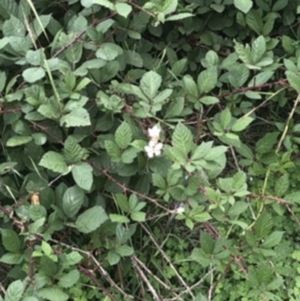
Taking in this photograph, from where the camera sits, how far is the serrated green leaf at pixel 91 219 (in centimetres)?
156

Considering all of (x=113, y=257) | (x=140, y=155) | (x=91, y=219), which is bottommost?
(x=113, y=257)

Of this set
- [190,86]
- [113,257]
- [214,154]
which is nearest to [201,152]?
[214,154]

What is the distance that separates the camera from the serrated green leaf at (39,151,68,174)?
1.49 metres

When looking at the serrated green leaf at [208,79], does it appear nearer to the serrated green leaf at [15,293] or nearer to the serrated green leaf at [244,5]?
the serrated green leaf at [244,5]

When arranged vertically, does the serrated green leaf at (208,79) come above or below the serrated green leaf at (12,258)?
above

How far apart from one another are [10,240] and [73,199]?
7.2 inches

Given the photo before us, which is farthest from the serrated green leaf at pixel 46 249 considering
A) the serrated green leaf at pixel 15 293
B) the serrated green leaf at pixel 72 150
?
the serrated green leaf at pixel 72 150

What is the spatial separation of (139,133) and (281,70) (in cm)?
58

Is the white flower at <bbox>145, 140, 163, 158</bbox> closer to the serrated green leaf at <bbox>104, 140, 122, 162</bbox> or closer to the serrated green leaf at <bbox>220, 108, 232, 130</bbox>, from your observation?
the serrated green leaf at <bbox>104, 140, 122, 162</bbox>

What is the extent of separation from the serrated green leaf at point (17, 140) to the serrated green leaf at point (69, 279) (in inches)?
13.7

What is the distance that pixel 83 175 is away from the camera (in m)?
1.50

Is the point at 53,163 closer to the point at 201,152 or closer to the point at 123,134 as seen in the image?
the point at 123,134

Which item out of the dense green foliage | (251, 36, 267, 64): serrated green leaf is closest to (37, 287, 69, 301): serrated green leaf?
the dense green foliage

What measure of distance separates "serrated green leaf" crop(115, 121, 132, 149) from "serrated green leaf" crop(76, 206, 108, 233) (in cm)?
19
